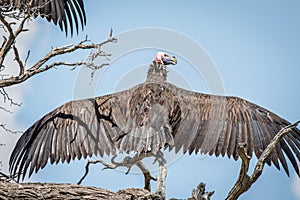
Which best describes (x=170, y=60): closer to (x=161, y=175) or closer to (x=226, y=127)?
(x=226, y=127)

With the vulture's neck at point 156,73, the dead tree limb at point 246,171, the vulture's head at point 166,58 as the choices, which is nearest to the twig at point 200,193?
the dead tree limb at point 246,171

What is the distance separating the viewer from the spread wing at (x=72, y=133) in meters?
10.6

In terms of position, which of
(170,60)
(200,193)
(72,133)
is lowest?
(200,193)

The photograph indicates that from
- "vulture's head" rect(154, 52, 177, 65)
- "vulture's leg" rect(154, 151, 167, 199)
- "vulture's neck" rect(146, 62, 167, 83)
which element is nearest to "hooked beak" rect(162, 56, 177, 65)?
"vulture's head" rect(154, 52, 177, 65)

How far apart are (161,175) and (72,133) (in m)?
2.02

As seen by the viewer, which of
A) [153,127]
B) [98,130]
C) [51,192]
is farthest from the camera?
[98,130]

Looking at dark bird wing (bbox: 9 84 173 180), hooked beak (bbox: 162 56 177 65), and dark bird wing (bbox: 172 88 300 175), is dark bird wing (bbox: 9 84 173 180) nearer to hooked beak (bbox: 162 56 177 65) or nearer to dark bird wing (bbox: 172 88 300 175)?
dark bird wing (bbox: 172 88 300 175)

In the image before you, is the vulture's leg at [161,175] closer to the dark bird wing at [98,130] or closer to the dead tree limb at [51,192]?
the dark bird wing at [98,130]

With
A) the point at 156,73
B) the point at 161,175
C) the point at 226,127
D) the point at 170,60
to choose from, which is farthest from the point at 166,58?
the point at 161,175

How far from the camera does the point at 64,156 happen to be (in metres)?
10.7

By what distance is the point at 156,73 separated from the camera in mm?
11312

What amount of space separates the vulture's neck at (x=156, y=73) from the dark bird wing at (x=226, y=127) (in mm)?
350

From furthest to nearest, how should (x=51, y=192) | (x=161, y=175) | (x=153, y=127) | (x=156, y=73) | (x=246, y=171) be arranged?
(x=156, y=73)
(x=153, y=127)
(x=161, y=175)
(x=246, y=171)
(x=51, y=192)

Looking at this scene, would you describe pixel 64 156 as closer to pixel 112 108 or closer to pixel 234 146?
pixel 112 108
